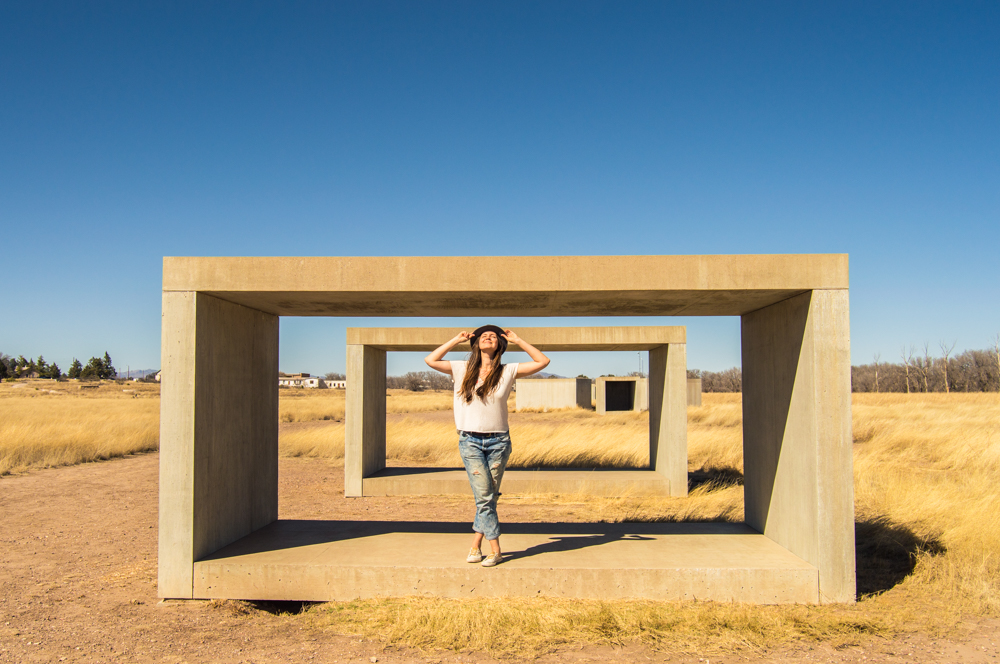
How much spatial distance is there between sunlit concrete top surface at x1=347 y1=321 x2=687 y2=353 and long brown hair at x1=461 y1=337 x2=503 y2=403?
547 cm

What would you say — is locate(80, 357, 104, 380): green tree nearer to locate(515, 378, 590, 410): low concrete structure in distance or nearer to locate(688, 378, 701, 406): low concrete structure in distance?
locate(515, 378, 590, 410): low concrete structure in distance

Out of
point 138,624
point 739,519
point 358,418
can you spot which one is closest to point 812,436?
point 739,519

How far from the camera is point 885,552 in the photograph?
5922mm

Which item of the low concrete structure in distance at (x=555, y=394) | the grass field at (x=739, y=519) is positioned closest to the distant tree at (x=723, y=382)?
the low concrete structure in distance at (x=555, y=394)

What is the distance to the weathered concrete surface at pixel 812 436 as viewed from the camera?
426 centimetres

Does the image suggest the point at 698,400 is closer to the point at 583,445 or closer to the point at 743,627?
the point at 583,445

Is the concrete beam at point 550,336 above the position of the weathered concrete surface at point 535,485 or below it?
above

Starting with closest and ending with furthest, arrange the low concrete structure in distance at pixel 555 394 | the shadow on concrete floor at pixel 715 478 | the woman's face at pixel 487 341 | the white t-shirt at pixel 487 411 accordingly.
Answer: the white t-shirt at pixel 487 411, the woman's face at pixel 487 341, the shadow on concrete floor at pixel 715 478, the low concrete structure in distance at pixel 555 394

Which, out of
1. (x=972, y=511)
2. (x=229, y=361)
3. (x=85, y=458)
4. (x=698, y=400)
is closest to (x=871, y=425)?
(x=972, y=511)

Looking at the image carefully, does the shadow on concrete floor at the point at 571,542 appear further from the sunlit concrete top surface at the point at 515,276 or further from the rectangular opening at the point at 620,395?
the rectangular opening at the point at 620,395

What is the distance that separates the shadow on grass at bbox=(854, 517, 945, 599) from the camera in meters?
5.11

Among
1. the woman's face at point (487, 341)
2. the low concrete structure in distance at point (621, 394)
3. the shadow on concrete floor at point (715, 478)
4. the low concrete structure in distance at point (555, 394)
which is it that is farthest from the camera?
the low concrete structure in distance at point (555, 394)

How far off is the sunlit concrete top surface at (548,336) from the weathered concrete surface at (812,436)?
4.83 metres

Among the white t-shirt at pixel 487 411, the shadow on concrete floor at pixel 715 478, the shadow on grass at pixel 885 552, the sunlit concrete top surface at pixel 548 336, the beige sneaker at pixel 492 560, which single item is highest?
the sunlit concrete top surface at pixel 548 336
